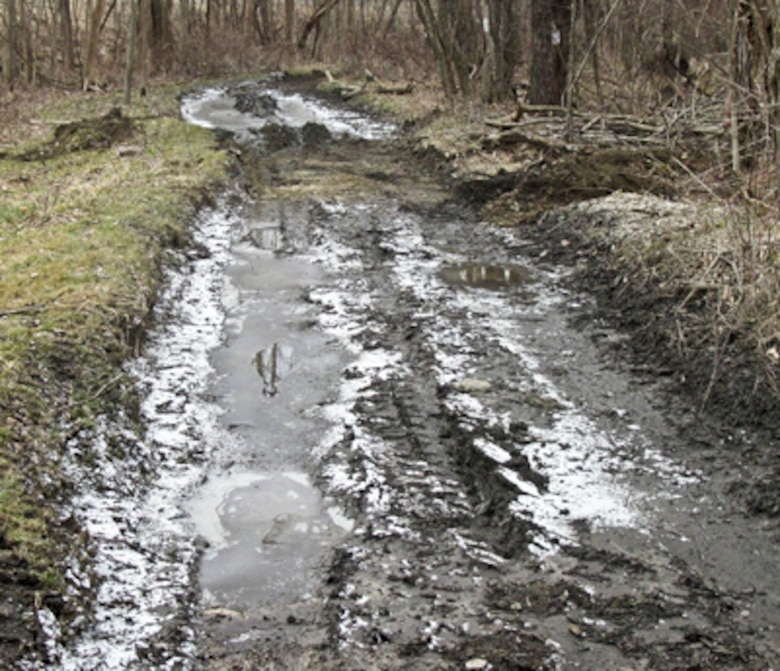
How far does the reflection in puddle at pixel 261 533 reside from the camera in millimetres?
4477

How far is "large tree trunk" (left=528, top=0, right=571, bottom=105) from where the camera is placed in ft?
53.1

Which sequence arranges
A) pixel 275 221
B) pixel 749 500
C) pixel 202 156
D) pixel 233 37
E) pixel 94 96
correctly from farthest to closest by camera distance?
pixel 233 37 < pixel 94 96 < pixel 202 156 < pixel 275 221 < pixel 749 500

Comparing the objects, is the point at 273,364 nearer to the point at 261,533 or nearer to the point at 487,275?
the point at 261,533

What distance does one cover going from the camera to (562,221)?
10797 millimetres

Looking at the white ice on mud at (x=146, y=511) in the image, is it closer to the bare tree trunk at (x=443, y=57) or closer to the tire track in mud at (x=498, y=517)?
the tire track in mud at (x=498, y=517)

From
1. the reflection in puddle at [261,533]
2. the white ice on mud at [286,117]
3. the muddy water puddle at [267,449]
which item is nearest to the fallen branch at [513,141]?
the white ice on mud at [286,117]

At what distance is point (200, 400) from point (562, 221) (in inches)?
217

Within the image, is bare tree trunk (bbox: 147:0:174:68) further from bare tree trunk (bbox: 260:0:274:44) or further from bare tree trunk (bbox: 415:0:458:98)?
bare tree trunk (bbox: 415:0:458:98)

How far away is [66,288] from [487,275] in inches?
151

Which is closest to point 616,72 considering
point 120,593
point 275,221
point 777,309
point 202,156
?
point 202,156

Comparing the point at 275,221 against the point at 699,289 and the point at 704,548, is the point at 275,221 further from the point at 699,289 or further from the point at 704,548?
the point at 704,548

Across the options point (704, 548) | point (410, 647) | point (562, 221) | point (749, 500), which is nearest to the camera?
point (410, 647)

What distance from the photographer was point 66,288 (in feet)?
24.8

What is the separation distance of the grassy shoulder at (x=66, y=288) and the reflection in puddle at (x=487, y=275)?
2721 mm
